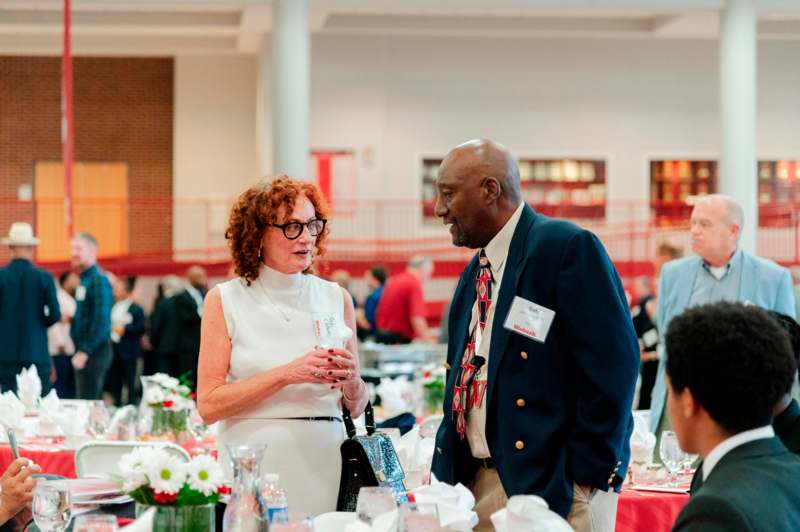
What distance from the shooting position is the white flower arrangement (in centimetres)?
234

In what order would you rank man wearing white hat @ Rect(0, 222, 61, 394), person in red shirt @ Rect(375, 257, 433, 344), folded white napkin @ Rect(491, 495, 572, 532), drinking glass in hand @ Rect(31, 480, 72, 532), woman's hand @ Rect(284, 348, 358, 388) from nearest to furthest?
1. folded white napkin @ Rect(491, 495, 572, 532)
2. drinking glass in hand @ Rect(31, 480, 72, 532)
3. woman's hand @ Rect(284, 348, 358, 388)
4. man wearing white hat @ Rect(0, 222, 61, 394)
5. person in red shirt @ Rect(375, 257, 433, 344)

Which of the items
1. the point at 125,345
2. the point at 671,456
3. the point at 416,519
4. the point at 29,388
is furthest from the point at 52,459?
the point at 125,345

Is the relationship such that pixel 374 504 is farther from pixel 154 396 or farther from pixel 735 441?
pixel 154 396

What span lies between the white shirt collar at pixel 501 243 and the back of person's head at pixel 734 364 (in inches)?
39.2

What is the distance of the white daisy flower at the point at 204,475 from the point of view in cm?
235

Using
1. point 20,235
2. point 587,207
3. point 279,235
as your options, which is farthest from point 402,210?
point 279,235

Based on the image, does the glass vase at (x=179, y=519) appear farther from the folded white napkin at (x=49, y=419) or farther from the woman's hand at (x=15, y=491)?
the folded white napkin at (x=49, y=419)

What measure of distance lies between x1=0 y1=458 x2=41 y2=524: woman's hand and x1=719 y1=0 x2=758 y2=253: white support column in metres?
11.8

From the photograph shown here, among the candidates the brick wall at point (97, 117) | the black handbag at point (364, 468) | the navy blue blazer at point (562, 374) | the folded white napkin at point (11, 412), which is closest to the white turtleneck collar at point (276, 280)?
A: the black handbag at point (364, 468)

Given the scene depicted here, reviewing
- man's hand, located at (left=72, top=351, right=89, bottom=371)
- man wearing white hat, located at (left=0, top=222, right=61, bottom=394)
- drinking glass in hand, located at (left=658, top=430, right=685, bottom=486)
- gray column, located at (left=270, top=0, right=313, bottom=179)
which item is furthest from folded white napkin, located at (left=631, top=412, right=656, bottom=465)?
gray column, located at (left=270, top=0, right=313, bottom=179)

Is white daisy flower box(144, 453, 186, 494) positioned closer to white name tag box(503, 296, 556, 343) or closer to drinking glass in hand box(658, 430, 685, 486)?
white name tag box(503, 296, 556, 343)

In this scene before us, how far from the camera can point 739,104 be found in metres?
14.0

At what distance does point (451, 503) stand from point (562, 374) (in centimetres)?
53

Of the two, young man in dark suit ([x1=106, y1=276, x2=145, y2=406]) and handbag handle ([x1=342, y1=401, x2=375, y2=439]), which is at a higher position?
handbag handle ([x1=342, y1=401, x2=375, y2=439])
